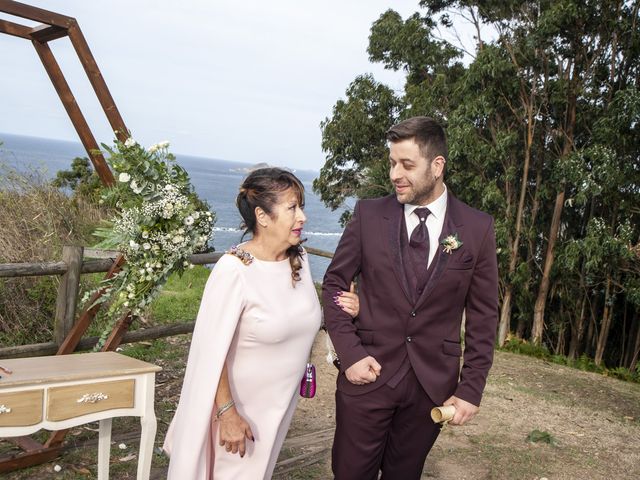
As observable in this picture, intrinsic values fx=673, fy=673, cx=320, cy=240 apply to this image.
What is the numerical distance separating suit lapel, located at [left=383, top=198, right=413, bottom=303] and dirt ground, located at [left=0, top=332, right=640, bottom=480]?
2.60 meters

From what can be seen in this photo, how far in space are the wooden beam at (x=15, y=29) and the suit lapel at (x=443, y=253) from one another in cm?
317

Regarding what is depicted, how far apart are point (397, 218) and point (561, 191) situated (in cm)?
1043

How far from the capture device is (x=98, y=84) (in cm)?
458

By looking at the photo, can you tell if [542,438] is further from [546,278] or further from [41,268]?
A: [546,278]

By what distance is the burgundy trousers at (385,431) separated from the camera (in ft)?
9.46

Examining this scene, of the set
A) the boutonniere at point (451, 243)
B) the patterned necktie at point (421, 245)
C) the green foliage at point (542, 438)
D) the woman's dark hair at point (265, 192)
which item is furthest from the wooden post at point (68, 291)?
the green foliage at point (542, 438)

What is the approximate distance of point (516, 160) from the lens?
1366cm

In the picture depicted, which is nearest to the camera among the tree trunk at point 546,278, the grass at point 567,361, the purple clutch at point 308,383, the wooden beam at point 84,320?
the purple clutch at point 308,383

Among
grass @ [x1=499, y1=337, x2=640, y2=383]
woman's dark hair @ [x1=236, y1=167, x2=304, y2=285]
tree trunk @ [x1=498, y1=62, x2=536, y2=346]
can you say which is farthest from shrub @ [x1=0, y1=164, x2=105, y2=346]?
grass @ [x1=499, y1=337, x2=640, y2=383]

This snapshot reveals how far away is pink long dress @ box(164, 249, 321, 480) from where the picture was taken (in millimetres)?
2764

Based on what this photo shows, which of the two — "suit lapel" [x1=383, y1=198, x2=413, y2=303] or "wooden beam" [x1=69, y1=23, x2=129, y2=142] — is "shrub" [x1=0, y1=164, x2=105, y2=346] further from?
"suit lapel" [x1=383, y1=198, x2=413, y2=303]

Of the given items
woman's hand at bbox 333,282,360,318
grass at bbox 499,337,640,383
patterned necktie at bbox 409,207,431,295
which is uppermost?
patterned necktie at bbox 409,207,431,295

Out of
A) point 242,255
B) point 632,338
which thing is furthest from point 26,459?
point 632,338

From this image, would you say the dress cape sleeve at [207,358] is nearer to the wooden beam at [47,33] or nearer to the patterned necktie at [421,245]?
the patterned necktie at [421,245]
